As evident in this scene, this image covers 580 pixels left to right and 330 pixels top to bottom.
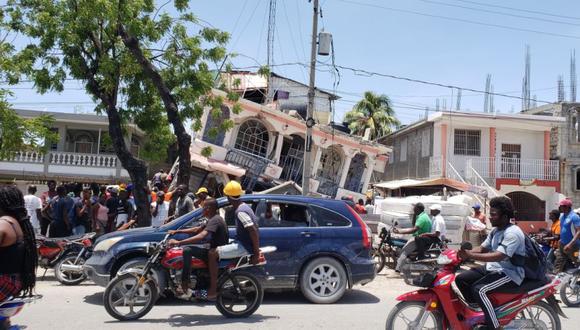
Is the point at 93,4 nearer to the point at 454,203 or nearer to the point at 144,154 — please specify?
the point at 144,154

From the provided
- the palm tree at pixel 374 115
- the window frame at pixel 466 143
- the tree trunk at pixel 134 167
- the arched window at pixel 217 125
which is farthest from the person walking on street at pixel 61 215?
the palm tree at pixel 374 115

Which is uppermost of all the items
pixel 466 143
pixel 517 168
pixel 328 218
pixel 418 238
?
pixel 466 143

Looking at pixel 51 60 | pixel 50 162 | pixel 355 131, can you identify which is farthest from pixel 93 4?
pixel 355 131

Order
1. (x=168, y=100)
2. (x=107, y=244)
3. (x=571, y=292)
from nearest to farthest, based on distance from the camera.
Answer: (x=107, y=244)
(x=571, y=292)
(x=168, y=100)

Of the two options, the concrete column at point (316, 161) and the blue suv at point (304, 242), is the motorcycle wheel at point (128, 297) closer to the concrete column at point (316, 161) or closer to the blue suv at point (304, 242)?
the blue suv at point (304, 242)

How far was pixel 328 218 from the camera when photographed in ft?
27.7

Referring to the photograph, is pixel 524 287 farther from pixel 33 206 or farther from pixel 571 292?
pixel 33 206

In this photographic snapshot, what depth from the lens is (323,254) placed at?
8219 millimetres

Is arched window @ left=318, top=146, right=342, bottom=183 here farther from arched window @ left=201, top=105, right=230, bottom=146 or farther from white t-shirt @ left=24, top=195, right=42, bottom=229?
white t-shirt @ left=24, top=195, right=42, bottom=229

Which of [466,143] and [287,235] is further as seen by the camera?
[466,143]

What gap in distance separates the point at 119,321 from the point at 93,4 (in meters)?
6.92

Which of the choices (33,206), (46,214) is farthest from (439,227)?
(46,214)

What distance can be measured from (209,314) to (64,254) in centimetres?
384

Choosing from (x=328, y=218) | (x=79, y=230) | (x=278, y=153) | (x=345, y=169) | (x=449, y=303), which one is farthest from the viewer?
(x=345, y=169)
